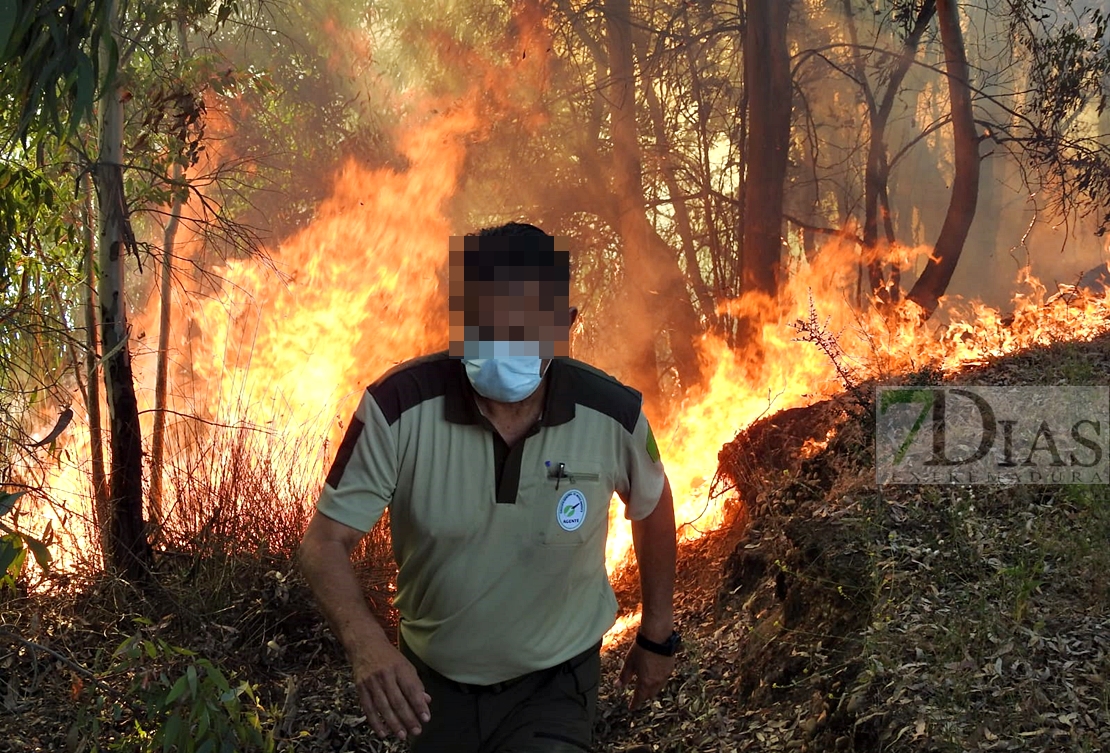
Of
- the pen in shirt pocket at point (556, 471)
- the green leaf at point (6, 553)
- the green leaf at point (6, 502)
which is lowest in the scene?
the green leaf at point (6, 553)

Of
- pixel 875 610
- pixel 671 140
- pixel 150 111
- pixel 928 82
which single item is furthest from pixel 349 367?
pixel 928 82

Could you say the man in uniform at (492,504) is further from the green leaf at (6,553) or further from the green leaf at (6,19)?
the green leaf at (6,19)

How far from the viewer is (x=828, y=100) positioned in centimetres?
1425

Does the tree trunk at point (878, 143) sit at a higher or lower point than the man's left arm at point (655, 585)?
higher

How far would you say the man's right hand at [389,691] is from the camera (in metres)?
2.44

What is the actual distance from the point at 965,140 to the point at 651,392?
461cm

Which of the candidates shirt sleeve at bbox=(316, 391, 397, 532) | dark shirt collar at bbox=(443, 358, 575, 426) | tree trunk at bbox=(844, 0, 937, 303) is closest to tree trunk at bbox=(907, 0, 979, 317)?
tree trunk at bbox=(844, 0, 937, 303)

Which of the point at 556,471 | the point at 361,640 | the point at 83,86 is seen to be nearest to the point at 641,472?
the point at 556,471

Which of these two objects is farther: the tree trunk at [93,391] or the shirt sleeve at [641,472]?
the tree trunk at [93,391]

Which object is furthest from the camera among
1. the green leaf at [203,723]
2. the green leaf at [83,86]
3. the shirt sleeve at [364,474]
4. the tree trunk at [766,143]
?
the tree trunk at [766,143]

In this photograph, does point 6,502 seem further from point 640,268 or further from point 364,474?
point 640,268

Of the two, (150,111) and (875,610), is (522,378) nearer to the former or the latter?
(875,610)

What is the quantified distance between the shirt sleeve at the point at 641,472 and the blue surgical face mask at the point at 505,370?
14.2 inches

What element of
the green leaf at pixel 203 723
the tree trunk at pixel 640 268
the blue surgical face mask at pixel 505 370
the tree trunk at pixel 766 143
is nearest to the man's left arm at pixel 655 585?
the blue surgical face mask at pixel 505 370
